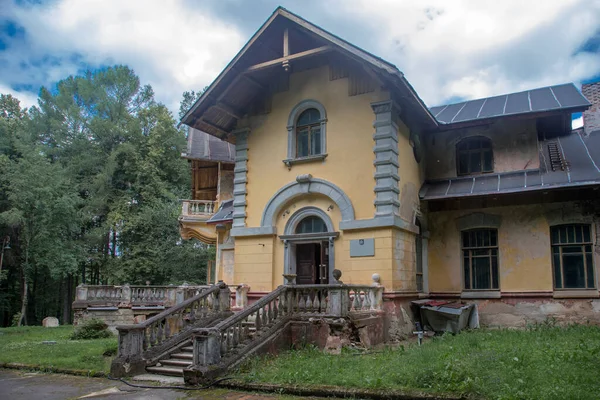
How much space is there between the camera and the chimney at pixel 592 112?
60.2ft

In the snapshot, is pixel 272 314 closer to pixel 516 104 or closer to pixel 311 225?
pixel 311 225

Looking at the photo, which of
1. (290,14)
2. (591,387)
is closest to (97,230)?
(290,14)

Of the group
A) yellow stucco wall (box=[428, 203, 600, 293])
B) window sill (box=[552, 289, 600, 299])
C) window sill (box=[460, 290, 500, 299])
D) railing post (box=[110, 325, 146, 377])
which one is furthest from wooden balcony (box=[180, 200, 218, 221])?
window sill (box=[552, 289, 600, 299])

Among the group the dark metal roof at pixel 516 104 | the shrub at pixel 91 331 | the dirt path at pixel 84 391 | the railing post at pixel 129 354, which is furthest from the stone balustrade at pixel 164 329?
the dark metal roof at pixel 516 104

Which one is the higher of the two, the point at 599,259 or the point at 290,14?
the point at 290,14

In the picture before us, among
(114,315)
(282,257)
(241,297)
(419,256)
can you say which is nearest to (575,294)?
(419,256)

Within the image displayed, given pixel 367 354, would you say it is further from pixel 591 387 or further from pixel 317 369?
pixel 591 387

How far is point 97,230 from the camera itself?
34.6 m

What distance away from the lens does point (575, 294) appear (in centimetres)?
1454

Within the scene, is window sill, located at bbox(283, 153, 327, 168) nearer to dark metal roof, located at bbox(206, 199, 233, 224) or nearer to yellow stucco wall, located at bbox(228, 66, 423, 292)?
yellow stucco wall, located at bbox(228, 66, 423, 292)

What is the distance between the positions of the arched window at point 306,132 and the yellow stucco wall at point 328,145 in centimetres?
17

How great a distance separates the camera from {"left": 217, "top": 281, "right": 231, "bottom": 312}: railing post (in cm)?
1423

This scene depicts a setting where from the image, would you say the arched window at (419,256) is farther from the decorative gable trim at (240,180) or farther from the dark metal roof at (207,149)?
the dark metal roof at (207,149)

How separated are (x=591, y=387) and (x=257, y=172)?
444 inches
